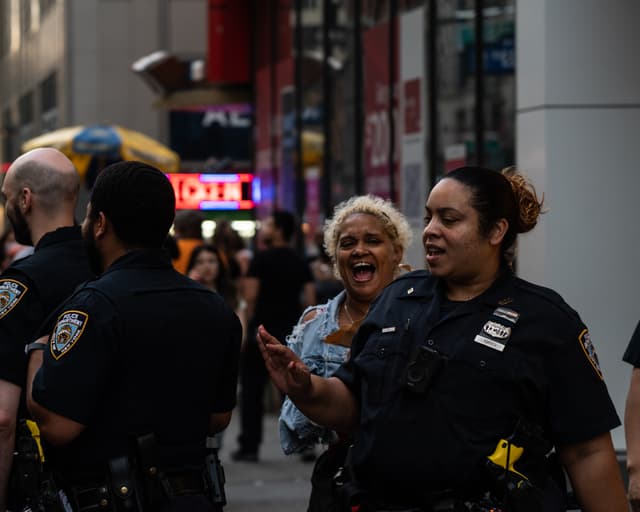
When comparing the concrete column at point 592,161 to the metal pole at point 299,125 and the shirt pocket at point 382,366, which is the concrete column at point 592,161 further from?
the metal pole at point 299,125

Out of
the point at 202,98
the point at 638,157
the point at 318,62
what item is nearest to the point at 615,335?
the point at 638,157

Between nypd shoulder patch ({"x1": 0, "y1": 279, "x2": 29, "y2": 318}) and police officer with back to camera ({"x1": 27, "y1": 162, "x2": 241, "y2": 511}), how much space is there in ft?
1.58

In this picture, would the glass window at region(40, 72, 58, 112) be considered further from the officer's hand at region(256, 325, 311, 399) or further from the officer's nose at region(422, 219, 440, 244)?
the officer's hand at region(256, 325, 311, 399)

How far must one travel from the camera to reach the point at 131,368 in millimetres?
4867

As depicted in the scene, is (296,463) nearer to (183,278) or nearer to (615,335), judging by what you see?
(615,335)

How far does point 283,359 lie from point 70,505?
2.85ft

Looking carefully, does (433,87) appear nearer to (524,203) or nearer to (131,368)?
(524,203)

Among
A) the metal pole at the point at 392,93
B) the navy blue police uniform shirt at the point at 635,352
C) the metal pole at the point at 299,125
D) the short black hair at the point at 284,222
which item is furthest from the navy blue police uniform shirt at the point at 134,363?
the metal pole at the point at 299,125

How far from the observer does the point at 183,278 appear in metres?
5.17

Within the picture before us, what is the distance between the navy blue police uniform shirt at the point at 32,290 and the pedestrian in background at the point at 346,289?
92cm

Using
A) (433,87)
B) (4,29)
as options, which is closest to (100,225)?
(433,87)

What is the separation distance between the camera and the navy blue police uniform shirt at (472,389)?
15.0ft

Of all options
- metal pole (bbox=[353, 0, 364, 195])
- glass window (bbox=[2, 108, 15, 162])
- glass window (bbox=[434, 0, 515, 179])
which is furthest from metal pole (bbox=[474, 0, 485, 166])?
glass window (bbox=[2, 108, 15, 162])

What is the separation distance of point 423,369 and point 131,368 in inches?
35.7
